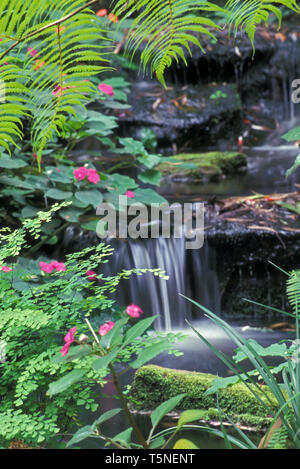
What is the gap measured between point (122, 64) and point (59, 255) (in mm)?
6173

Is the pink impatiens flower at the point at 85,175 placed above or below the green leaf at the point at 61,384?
above

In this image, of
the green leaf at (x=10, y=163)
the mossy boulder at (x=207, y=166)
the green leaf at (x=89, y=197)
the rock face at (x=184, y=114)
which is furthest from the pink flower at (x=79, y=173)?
the rock face at (x=184, y=114)

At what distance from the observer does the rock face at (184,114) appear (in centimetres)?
826

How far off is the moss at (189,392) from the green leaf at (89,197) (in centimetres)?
131

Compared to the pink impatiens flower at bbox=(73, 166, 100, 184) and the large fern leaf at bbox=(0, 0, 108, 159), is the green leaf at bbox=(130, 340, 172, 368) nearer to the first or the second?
the large fern leaf at bbox=(0, 0, 108, 159)

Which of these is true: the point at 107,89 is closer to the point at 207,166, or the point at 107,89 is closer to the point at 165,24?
the point at 207,166

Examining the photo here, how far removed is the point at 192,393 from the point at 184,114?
255 inches

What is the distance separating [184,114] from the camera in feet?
27.6

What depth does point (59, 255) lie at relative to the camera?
4094 millimetres

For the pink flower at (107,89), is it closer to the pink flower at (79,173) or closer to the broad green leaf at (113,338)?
the pink flower at (79,173)

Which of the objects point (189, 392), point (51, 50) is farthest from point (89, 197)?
point (51, 50)

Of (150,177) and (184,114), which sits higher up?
(184,114)

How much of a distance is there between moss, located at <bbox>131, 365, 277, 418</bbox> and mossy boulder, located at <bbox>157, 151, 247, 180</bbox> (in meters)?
3.97
